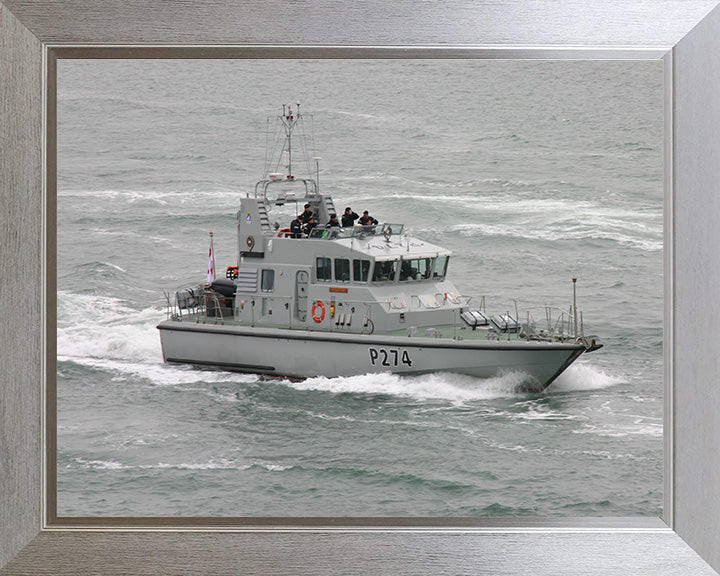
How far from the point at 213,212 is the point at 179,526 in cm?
454

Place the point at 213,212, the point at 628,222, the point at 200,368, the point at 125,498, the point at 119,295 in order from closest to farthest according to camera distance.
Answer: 1. the point at 125,498
2. the point at 628,222
3. the point at 119,295
4. the point at 213,212
5. the point at 200,368

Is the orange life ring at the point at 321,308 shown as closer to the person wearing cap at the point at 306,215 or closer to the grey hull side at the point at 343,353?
the grey hull side at the point at 343,353

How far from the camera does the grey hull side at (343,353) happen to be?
28.3 feet

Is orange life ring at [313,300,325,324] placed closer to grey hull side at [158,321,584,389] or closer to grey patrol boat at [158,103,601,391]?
grey patrol boat at [158,103,601,391]

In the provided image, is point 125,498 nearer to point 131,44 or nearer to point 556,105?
point 131,44

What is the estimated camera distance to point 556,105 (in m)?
5.59

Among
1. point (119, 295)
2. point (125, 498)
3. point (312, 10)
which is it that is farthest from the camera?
point (119, 295)

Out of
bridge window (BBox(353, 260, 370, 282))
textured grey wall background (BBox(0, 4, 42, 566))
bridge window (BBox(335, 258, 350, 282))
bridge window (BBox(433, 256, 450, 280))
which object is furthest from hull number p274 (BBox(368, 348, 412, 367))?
textured grey wall background (BBox(0, 4, 42, 566))

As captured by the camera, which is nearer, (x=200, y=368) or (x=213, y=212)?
(x=213, y=212)

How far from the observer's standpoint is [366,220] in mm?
9195

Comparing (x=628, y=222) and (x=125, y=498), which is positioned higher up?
(x=628, y=222)

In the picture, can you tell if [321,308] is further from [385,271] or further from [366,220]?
[366,220]

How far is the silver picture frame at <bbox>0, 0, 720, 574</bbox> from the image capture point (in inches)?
140

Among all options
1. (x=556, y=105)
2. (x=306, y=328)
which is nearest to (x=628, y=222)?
(x=556, y=105)
